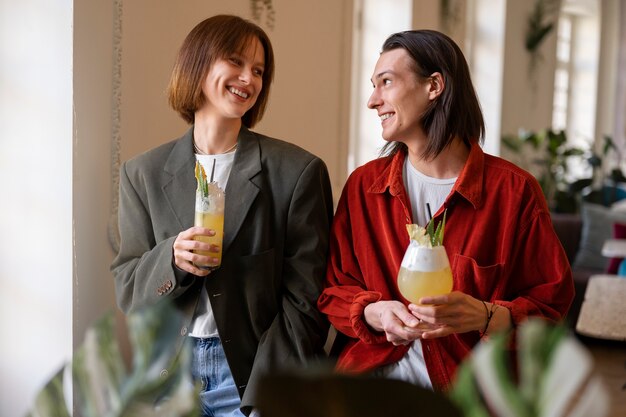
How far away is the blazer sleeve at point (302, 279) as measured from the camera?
6.09 feet

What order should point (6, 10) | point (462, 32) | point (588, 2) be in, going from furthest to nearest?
point (588, 2) → point (462, 32) → point (6, 10)

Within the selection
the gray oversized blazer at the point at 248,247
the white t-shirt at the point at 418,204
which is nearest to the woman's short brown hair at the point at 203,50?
the gray oversized blazer at the point at 248,247

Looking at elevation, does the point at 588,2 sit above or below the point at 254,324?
above

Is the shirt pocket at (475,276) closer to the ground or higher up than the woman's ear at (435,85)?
closer to the ground

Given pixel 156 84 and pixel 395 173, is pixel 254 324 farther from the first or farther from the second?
pixel 156 84

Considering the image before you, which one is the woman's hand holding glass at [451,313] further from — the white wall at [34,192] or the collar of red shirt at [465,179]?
the white wall at [34,192]

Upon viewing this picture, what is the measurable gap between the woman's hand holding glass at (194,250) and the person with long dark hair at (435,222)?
0.29m

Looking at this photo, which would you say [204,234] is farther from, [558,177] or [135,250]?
[558,177]

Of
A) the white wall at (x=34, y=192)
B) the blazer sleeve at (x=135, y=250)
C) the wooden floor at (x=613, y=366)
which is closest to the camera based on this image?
the blazer sleeve at (x=135, y=250)

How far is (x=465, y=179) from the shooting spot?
181 centimetres

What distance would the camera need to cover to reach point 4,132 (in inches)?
100

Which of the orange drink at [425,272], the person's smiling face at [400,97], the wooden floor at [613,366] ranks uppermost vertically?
the person's smiling face at [400,97]

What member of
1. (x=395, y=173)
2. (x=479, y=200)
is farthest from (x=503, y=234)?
(x=395, y=173)

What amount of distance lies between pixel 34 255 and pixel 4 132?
376 mm
